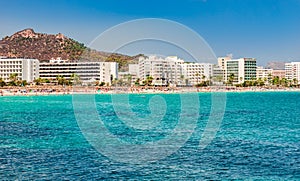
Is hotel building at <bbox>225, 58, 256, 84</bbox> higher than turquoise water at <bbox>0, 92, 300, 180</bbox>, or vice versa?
hotel building at <bbox>225, 58, 256, 84</bbox>

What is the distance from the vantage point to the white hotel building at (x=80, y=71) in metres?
145

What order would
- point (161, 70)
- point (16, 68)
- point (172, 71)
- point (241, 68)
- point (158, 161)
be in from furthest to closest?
point (241, 68)
point (172, 71)
point (161, 70)
point (16, 68)
point (158, 161)

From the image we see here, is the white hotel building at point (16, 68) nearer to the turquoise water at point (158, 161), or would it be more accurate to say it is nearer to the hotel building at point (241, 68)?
the hotel building at point (241, 68)

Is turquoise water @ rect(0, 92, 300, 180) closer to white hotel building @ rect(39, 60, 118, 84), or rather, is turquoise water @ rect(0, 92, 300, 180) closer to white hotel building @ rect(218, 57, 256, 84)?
white hotel building @ rect(39, 60, 118, 84)

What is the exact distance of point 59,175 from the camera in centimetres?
1744

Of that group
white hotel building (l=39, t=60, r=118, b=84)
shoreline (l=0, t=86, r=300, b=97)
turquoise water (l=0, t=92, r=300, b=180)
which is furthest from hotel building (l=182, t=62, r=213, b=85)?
turquoise water (l=0, t=92, r=300, b=180)

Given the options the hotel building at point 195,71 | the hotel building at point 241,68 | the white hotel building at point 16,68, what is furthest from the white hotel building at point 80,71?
the hotel building at point 241,68

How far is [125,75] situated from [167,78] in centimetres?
1695

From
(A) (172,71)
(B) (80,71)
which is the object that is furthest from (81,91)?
(A) (172,71)

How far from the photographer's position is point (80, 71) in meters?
146

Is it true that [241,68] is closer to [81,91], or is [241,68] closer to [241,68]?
[241,68]

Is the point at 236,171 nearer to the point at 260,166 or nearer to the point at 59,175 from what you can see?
the point at 260,166

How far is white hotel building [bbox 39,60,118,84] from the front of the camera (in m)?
145

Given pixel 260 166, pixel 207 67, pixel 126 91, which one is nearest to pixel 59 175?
pixel 260 166
